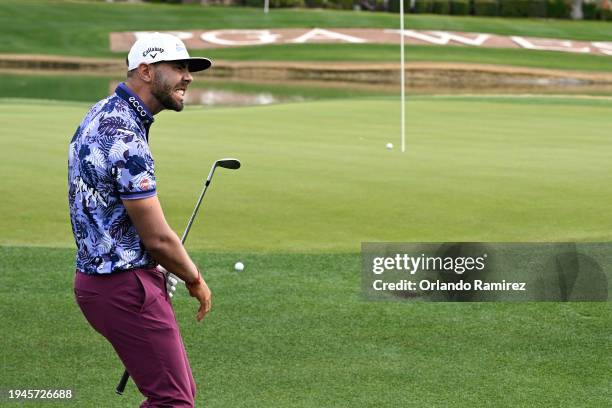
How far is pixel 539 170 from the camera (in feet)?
46.0

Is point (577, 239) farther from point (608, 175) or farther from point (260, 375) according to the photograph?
point (260, 375)

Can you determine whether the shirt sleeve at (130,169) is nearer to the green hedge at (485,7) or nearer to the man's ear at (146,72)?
the man's ear at (146,72)

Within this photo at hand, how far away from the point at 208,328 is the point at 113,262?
10.6 feet

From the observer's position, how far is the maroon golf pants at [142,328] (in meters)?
4.68

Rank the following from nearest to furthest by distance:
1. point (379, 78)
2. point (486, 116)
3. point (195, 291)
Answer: point (195, 291) → point (486, 116) → point (379, 78)

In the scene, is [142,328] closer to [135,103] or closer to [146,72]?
[135,103]

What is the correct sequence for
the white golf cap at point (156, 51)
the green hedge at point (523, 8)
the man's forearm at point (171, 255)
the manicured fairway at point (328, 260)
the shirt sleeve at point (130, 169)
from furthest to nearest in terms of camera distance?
the green hedge at point (523, 8)
the manicured fairway at point (328, 260)
the white golf cap at point (156, 51)
the man's forearm at point (171, 255)
the shirt sleeve at point (130, 169)

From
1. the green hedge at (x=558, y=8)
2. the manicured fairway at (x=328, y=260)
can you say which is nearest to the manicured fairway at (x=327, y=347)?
the manicured fairway at (x=328, y=260)

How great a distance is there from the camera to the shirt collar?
467 centimetres

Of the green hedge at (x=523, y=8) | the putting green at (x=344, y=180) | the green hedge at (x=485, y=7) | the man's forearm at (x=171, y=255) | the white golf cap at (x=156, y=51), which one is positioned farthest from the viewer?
the green hedge at (x=485, y=7)

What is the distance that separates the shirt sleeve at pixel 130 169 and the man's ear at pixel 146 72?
0.33m

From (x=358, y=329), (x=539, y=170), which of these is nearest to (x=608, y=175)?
(x=539, y=170)

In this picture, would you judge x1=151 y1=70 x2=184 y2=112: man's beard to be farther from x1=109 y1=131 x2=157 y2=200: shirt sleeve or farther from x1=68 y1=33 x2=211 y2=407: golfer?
x1=109 y1=131 x2=157 y2=200: shirt sleeve

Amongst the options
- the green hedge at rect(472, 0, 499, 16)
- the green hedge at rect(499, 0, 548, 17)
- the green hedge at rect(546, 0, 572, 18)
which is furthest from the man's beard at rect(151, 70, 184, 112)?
the green hedge at rect(546, 0, 572, 18)
